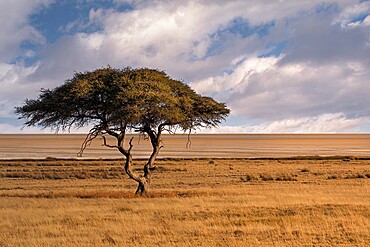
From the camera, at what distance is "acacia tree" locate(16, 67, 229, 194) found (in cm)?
2483

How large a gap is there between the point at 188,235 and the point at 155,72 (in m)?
12.9

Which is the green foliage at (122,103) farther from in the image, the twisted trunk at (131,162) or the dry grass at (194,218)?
the dry grass at (194,218)

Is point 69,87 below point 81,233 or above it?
above

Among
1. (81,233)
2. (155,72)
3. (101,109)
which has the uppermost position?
(155,72)

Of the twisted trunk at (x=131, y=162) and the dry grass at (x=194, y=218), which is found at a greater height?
the twisted trunk at (x=131, y=162)

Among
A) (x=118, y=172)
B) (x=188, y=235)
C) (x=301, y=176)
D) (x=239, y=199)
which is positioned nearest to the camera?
(x=188, y=235)

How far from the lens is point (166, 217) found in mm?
18750

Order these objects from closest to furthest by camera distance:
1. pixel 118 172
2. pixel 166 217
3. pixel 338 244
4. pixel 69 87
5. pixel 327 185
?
1. pixel 338 244
2. pixel 166 217
3. pixel 69 87
4. pixel 327 185
5. pixel 118 172

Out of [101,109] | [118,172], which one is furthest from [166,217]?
[118,172]

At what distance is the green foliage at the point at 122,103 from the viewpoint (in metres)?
24.8

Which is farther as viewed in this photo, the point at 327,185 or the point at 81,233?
the point at 327,185

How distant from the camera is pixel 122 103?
2472 centimetres

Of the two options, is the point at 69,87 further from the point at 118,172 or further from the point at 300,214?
the point at 118,172

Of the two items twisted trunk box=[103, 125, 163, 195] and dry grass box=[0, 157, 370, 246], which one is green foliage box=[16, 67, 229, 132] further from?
dry grass box=[0, 157, 370, 246]
